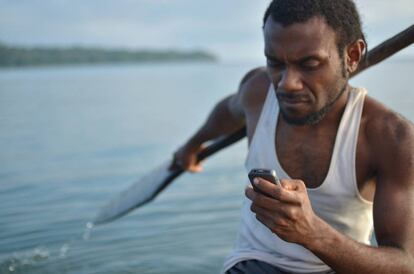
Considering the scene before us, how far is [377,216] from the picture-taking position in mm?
2756

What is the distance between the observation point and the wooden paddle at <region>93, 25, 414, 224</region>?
3.88 m

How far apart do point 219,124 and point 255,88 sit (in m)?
0.98

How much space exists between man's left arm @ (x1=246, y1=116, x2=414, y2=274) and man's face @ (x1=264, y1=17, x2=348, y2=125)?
0.99ft

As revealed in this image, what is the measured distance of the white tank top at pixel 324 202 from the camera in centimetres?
295

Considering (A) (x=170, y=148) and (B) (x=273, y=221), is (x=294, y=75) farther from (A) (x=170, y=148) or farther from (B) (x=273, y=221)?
(A) (x=170, y=148)

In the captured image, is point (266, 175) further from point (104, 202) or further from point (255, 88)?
point (104, 202)

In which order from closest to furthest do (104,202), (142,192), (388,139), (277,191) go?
1. (277,191)
2. (388,139)
3. (142,192)
4. (104,202)

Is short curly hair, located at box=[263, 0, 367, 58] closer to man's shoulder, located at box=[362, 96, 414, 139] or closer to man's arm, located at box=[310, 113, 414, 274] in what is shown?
man's shoulder, located at box=[362, 96, 414, 139]

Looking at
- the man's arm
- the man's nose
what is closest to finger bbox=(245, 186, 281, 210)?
the man's arm

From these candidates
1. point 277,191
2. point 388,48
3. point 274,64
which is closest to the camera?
point 277,191

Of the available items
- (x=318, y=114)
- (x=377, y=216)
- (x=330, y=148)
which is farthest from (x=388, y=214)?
(x=318, y=114)

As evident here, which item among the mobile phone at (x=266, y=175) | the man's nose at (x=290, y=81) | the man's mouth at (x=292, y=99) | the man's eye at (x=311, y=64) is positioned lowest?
the mobile phone at (x=266, y=175)

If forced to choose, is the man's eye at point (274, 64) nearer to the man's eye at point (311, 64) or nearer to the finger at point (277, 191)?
the man's eye at point (311, 64)

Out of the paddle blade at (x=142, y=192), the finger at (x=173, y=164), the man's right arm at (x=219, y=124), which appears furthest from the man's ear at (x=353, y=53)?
the paddle blade at (x=142, y=192)
